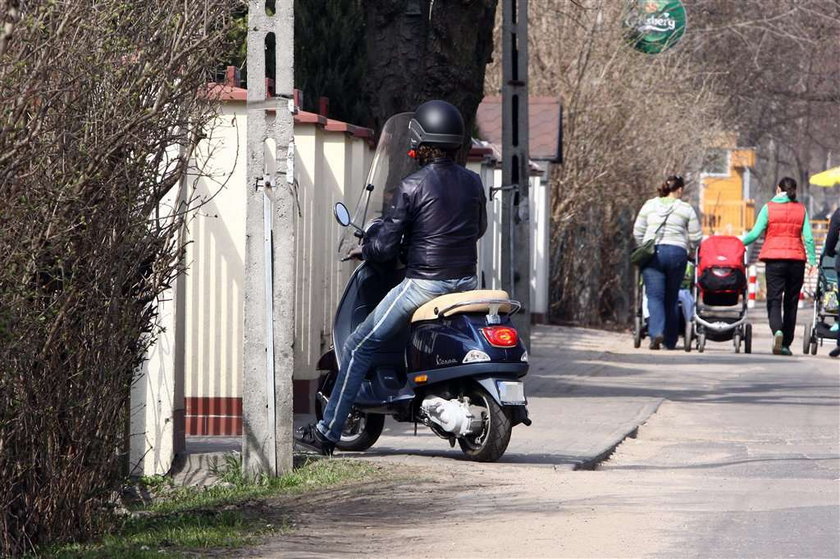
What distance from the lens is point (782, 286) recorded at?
64.2 feet

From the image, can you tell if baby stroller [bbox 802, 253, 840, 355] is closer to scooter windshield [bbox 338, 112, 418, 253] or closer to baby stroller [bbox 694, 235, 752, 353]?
baby stroller [bbox 694, 235, 752, 353]

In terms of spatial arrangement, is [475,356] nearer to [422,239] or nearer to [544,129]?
[422,239]

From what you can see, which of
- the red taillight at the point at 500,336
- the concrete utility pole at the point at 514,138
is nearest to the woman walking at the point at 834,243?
the concrete utility pole at the point at 514,138

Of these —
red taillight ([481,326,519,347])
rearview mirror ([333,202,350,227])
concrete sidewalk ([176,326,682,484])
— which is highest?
rearview mirror ([333,202,350,227])

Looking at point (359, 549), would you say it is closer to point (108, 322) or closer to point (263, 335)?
point (108, 322)

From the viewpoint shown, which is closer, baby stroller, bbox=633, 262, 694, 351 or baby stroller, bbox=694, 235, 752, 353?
baby stroller, bbox=694, 235, 752, 353

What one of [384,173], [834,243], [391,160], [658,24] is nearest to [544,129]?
[658,24]

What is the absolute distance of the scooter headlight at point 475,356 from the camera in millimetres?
8984

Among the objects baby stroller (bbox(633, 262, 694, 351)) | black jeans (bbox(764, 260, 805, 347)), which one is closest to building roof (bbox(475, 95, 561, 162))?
baby stroller (bbox(633, 262, 694, 351))

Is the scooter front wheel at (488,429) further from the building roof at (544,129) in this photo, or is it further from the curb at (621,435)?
the building roof at (544,129)

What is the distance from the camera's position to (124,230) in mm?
6832

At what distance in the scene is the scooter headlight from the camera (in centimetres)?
898

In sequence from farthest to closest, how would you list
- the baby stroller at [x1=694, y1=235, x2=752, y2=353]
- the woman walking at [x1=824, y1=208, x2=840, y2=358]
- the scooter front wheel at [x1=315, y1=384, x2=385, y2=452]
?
the baby stroller at [x1=694, y1=235, x2=752, y2=353]
the woman walking at [x1=824, y1=208, x2=840, y2=358]
the scooter front wheel at [x1=315, y1=384, x2=385, y2=452]

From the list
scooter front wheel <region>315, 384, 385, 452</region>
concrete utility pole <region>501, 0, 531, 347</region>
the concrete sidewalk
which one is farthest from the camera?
concrete utility pole <region>501, 0, 531, 347</region>
